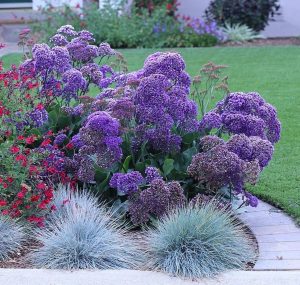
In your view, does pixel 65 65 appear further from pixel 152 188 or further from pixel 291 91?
pixel 291 91

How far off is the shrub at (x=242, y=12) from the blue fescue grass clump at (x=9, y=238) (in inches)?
451

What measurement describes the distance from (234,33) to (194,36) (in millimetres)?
900

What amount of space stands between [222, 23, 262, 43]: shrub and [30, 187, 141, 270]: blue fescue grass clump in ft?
36.0

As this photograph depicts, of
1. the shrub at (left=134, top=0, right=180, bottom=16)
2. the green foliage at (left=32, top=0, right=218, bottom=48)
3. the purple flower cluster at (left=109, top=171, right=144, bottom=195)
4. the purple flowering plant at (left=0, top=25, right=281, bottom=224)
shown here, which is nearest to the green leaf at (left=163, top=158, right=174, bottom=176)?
the purple flowering plant at (left=0, top=25, right=281, bottom=224)

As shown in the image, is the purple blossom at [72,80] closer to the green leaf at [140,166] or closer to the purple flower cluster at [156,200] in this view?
the green leaf at [140,166]

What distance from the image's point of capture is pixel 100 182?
5965mm

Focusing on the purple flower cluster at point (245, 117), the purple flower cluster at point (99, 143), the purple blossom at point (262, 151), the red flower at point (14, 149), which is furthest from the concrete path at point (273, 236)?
the red flower at point (14, 149)

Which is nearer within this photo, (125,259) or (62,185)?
(125,259)

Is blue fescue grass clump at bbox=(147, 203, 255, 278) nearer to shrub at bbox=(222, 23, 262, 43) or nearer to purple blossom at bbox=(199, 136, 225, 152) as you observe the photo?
purple blossom at bbox=(199, 136, 225, 152)

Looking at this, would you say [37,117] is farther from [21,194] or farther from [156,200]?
[156,200]

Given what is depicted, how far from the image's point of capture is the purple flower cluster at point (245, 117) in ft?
19.8

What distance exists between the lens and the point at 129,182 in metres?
5.57

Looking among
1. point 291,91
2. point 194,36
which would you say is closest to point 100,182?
point 291,91

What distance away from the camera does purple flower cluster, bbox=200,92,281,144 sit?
6.02 meters
